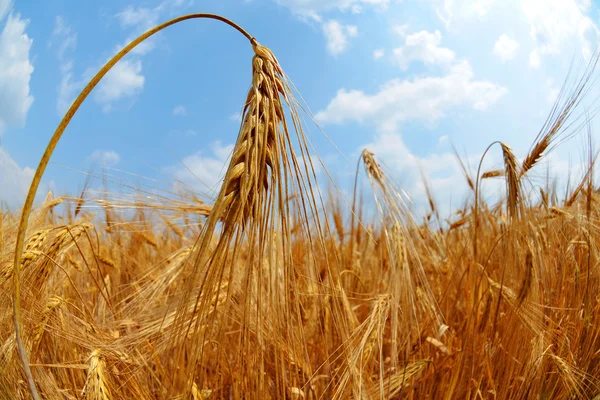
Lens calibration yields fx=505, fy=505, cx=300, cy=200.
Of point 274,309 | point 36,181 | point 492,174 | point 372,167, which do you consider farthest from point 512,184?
point 36,181

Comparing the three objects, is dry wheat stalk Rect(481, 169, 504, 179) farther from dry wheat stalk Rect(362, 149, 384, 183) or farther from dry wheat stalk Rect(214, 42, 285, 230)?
dry wheat stalk Rect(214, 42, 285, 230)

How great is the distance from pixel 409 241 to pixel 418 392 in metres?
0.55

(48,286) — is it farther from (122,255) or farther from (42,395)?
(122,255)

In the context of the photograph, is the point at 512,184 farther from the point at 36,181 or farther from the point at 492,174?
the point at 36,181

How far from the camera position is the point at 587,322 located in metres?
1.70

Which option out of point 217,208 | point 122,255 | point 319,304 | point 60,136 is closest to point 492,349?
point 319,304

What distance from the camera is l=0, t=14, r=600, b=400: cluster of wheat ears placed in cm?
92

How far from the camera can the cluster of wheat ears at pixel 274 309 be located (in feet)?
3.03

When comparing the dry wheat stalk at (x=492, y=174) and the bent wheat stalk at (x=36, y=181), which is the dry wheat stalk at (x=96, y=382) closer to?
the bent wheat stalk at (x=36, y=181)

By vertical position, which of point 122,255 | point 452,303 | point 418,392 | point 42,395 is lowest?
point 418,392

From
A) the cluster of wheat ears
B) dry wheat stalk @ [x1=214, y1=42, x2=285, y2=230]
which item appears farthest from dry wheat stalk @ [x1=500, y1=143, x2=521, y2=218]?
dry wheat stalk @ [x1=214, y1=42, x2=285, y2=230]

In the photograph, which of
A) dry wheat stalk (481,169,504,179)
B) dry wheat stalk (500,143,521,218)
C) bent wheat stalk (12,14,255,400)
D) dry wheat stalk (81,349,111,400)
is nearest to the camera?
bent wheat stalk (12,14,255,400)

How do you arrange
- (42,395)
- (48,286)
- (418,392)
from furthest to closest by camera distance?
(418,392) → (48,286) → (42,395)

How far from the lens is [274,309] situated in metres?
0.95
